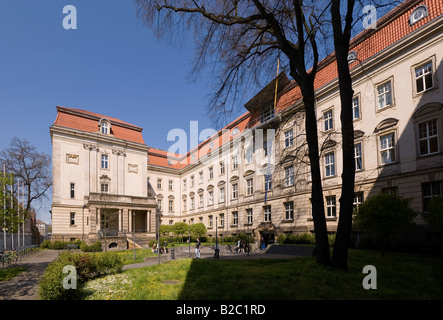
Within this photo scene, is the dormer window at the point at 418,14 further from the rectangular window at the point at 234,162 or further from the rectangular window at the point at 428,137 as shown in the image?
the rectangular window at the point at 234,162

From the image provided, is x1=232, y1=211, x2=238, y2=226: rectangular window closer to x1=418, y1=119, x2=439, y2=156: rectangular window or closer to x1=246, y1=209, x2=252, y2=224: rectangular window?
x1=246, y1=209, x2=252, y2=224: rectangular window

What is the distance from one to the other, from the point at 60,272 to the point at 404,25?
81.9 feet

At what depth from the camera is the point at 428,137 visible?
1873 cm

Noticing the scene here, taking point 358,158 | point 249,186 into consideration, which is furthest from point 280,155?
point 249,186

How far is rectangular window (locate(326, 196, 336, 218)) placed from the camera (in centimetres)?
2577

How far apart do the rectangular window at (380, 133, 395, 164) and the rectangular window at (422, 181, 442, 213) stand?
2917 mm

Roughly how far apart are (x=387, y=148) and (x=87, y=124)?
1578 inches

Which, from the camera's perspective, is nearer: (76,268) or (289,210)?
(76,268)

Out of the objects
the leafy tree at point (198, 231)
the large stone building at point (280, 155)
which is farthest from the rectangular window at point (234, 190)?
the leafy tree at point (198, 231)

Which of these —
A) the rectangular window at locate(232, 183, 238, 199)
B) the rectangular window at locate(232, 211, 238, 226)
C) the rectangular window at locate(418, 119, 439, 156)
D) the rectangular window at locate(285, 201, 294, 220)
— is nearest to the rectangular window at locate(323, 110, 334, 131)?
the rectangular window at locate(418, 119, 439, 156)

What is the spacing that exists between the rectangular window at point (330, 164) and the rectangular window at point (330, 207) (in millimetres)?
2120

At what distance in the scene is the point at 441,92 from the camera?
17922 millimetres

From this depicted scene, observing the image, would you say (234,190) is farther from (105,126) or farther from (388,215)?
(388,215)
